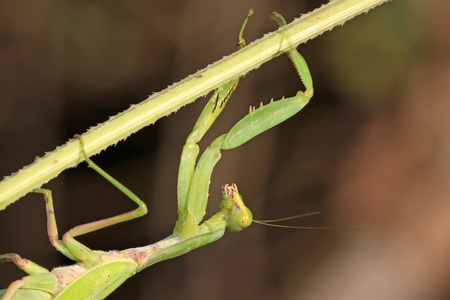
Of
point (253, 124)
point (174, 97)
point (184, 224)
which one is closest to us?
point (174, 97)

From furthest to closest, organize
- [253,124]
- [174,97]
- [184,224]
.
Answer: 1. [184,224]
2. [253,124]
3. [174,97]

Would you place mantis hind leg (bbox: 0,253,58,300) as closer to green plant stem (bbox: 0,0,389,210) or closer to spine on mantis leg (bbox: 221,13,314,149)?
green plant stem (bbox: 0,0,389,210)

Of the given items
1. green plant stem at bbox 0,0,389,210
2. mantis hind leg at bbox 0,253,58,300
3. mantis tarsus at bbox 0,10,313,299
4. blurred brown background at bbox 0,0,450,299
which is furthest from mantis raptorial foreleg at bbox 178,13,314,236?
blurred brown background at bbox 0,0,450,299

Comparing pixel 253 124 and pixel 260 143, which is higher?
pixel 260 143

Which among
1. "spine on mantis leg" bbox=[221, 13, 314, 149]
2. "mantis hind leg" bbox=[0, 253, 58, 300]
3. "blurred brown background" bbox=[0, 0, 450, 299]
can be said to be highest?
"blurred brown background" bbox=[0, 0, 450, 299]

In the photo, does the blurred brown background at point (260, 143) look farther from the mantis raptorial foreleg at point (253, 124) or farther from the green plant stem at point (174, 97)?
the green plant stem at point (174, 97)

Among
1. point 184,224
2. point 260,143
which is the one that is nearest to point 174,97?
point 184,224

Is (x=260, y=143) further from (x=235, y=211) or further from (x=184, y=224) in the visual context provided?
(x=184, y=224)
